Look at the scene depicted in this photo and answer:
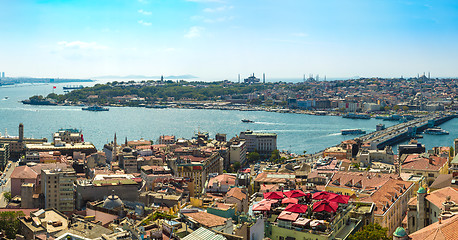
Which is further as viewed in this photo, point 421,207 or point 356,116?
point 356,116

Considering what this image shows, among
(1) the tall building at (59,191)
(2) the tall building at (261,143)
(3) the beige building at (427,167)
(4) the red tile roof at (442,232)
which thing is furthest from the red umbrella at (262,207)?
(2) the tall building at (261,143)

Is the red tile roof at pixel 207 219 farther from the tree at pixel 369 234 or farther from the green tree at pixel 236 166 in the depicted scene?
the green tree at pixel 236 166

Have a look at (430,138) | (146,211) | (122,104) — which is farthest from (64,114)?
(146,211)

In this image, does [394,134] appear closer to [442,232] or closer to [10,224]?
[10,224]

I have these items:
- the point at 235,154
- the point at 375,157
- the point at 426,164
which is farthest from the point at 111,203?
the point at 235,154

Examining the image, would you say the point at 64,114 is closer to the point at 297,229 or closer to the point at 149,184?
the point at 149,184

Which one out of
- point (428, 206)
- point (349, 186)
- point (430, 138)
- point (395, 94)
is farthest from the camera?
point (395, 94)
